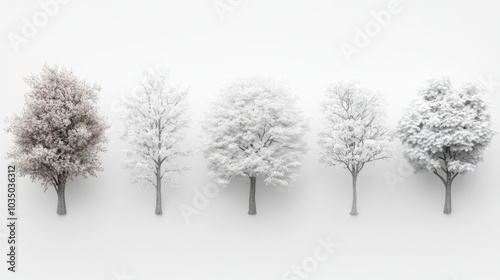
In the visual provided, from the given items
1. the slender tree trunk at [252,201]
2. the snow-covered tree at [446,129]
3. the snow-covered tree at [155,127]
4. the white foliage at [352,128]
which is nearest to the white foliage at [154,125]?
the snow-covered tree at [155,127]

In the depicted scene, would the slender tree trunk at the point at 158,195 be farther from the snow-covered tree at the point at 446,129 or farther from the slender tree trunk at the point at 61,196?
the snow-covered tree at the point at 446,129

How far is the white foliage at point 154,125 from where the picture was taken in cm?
2114

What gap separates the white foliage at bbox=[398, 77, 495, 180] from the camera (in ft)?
68.3

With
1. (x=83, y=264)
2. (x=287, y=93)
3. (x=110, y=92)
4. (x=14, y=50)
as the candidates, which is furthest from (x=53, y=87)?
(x=287, y=93)

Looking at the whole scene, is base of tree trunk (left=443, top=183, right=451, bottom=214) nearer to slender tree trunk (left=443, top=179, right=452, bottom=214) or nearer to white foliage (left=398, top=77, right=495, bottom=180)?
slender tree trunk (left=443, top=179, right=452, bottom=214)

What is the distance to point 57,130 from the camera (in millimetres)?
20656

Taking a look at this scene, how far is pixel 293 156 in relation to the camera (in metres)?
21.2

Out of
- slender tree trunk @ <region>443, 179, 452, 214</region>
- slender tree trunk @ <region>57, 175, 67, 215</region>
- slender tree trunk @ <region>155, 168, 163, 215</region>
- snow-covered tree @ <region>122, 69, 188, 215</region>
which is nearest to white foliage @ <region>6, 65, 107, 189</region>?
slender tree trunk @ <region>57, 175, 67, 215</region>

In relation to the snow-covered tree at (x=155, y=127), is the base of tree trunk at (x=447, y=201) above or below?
below

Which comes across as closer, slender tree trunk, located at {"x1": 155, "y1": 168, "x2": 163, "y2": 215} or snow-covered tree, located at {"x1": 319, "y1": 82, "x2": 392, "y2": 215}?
snow-covered tree, located at {"x1": 319, "y1": 82, "x2": 392, "y2": 215}

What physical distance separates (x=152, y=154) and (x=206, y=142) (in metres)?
2.78

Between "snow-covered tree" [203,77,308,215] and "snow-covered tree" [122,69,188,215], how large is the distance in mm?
1605

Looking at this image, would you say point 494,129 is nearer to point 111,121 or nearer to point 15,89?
point 111,121

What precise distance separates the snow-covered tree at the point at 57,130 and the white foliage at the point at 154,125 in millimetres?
1661
